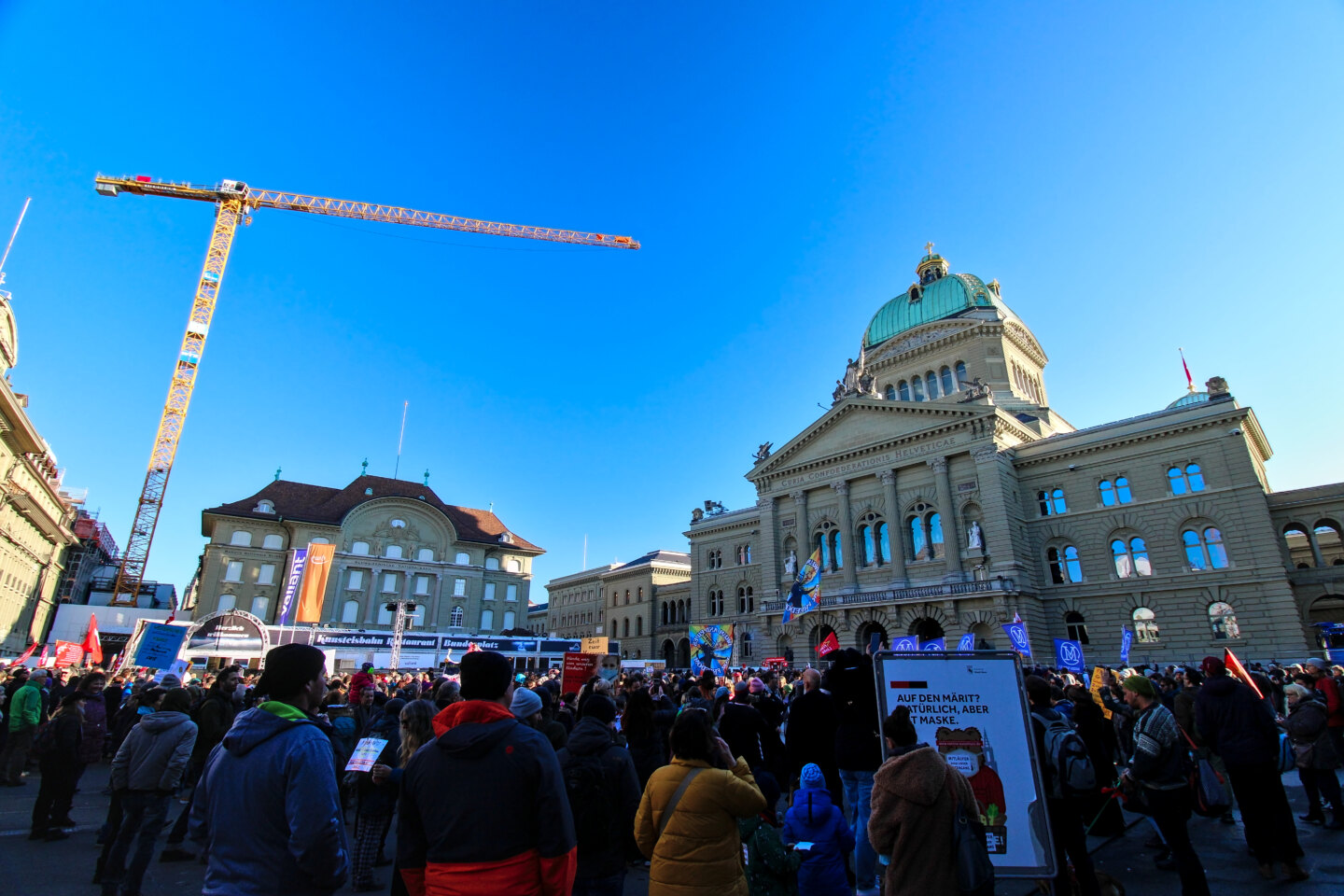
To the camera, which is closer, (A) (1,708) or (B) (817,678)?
(B) (817,678)

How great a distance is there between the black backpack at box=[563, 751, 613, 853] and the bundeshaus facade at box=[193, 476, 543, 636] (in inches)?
1924

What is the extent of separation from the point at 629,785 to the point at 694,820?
2.80ft

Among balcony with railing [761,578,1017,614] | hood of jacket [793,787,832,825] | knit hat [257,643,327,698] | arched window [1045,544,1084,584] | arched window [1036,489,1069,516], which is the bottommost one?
hood of jacket [793,787,832,825]

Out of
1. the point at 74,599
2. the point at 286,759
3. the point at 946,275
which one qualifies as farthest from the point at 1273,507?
the point at 74,599

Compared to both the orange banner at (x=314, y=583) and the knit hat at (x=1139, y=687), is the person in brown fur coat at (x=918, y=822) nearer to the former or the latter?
the knit hat at (x=1139, y=687)

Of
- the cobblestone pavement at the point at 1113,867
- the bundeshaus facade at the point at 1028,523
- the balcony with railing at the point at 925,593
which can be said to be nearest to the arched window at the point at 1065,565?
the bundeshaus facade at the point at 1028,523

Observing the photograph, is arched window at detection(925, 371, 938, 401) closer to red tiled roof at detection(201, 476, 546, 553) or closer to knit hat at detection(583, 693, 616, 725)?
red tiled roof at detection(201, 476, 546, 553)

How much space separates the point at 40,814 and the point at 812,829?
34.4 ft

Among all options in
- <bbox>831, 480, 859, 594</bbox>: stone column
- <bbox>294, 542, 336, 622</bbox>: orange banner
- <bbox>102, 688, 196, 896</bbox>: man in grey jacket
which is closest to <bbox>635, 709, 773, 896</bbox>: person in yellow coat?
<bbox>102, 688, 196, 896</bbox>: man in grey jacket

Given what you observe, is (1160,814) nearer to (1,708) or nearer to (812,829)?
(812,829)

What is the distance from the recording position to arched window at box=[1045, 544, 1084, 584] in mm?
35938

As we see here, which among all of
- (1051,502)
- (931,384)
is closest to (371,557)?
(931,384)

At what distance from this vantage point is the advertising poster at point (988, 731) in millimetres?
5691

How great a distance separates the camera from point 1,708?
12891 mm
